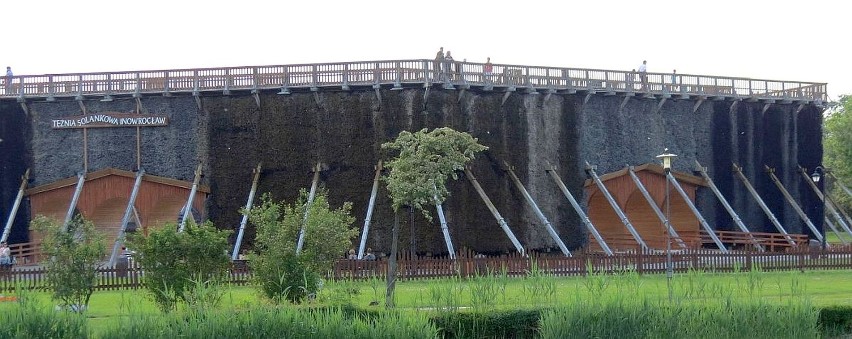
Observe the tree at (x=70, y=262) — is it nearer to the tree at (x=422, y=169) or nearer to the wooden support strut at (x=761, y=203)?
the tree at (x=422, y=169)

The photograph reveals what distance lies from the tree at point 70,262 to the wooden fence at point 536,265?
405 centimetres

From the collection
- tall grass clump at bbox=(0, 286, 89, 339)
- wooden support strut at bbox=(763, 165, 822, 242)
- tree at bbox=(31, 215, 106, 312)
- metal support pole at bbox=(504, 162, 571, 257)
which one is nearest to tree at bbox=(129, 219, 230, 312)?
tree at bbox=(31, 215, 106, 312)

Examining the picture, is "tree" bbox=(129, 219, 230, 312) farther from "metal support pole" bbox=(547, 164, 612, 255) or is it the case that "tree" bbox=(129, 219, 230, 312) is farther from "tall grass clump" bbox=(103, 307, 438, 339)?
"metal support pole" bbox=(547, 164, 612, 255)

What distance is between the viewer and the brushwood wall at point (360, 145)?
4016cm

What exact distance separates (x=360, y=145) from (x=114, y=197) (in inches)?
390

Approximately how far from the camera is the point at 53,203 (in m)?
42.6

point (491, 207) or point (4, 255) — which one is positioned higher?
point (491, 207)

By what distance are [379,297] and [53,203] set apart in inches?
864

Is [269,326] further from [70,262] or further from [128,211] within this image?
[128,211]

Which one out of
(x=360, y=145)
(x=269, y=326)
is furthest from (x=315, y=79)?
(x=269, y=326)

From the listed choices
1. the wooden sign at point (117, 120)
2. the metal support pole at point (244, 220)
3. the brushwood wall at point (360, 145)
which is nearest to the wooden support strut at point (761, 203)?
the brushwood wall at point (360, 145)

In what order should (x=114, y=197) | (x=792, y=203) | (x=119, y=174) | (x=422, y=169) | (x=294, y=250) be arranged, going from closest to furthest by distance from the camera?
(x=294, y=250) < (x=422, y=169) < (x=119, y=174) < (x=114, y=197) < (x=792, y=203)

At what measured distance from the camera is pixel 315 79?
40406 mm

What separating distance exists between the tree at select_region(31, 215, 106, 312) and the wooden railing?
17012mm
